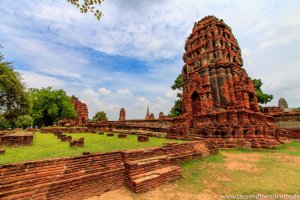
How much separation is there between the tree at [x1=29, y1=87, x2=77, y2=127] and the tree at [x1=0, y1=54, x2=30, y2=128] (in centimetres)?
1553

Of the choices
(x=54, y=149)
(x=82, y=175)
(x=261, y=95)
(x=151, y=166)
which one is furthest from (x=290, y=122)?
(x=54, y=149)

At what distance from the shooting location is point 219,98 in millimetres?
15609

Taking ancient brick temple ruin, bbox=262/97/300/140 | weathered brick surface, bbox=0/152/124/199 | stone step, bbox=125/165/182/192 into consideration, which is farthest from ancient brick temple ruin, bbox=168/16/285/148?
weathered brick surface, bbox=0/152/124/199

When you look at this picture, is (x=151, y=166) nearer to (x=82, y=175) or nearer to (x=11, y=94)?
(x=82, y=175)

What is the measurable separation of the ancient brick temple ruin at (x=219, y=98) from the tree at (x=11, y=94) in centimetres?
1777

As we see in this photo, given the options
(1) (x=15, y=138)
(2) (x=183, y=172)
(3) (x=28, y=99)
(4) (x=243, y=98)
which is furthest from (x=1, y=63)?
(4) (x=243, y=98)

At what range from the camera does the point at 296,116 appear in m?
17.2

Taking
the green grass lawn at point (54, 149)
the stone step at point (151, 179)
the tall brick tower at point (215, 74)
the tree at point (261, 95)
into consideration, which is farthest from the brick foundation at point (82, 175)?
the tree at point (261, 95)

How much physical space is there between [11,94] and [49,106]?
19.4m

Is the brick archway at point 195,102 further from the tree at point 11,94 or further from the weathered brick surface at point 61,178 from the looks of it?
the tree at point 11,94

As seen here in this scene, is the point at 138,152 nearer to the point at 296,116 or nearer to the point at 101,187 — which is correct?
the point at 101,187

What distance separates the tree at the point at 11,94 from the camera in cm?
1794

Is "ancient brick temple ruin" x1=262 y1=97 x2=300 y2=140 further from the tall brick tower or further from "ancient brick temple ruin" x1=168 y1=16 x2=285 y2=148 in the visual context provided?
the tall brick tower

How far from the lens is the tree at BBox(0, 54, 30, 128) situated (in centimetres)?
1794
